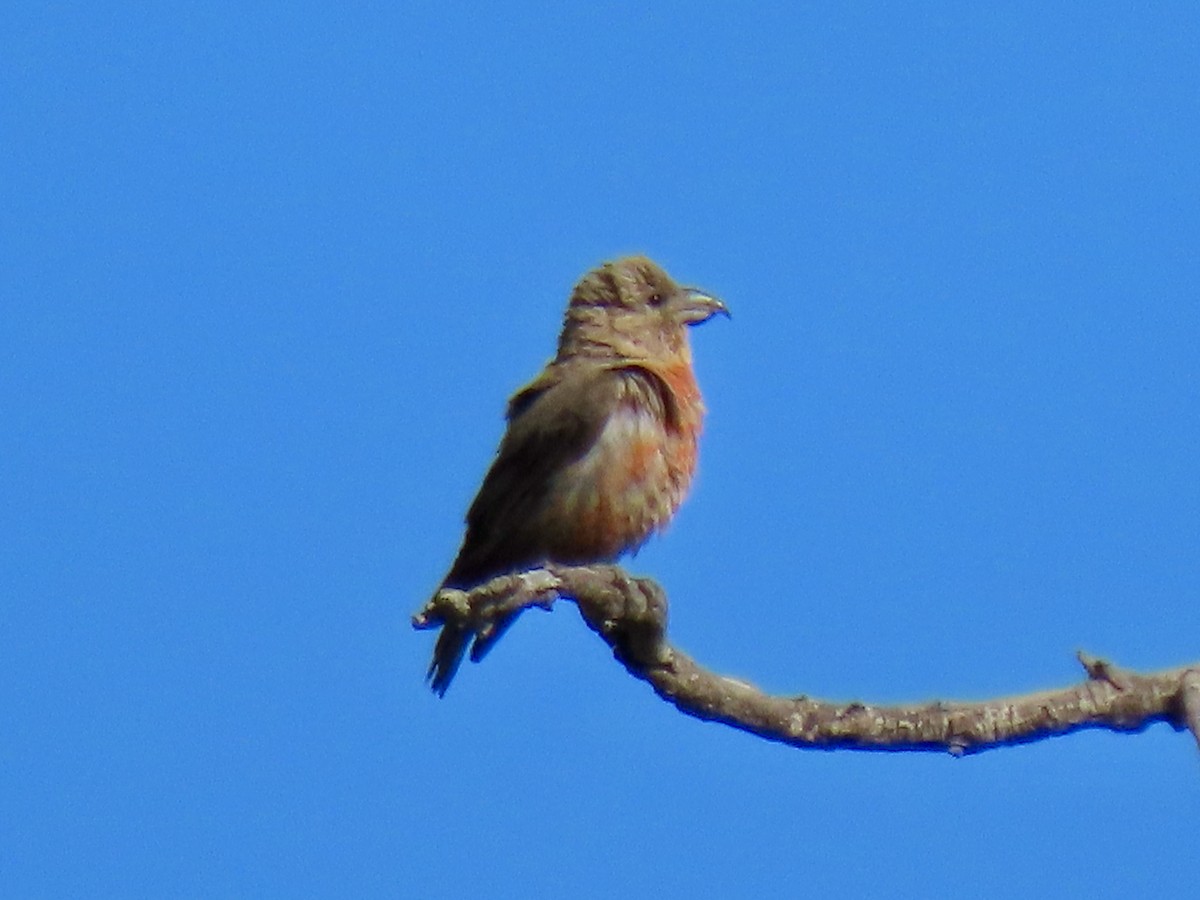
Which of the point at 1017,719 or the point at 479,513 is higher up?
the point at 479,513

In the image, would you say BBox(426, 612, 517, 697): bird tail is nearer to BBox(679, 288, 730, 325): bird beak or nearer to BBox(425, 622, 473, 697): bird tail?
BBox(425, 622, 473, 697): bird tail

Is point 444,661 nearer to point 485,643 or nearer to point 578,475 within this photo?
point 485,643

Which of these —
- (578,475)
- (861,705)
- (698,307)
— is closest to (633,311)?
(698,307)

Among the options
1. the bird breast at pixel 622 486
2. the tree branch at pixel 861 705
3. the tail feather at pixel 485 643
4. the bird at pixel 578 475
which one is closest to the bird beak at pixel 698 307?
the bird at pixel 578 475

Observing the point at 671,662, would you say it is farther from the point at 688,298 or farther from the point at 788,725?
the point at 688,298

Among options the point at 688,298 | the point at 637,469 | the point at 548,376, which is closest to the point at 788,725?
the point at 637,469

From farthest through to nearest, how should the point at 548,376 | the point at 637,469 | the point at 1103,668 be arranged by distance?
the point at 548,376 < the point at 637,469 < the point at 1103,668

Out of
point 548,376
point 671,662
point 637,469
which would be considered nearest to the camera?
point 671,662

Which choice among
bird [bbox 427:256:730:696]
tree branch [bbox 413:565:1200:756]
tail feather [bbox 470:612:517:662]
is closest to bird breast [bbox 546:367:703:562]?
bird [bbox 427:256:730:696]
